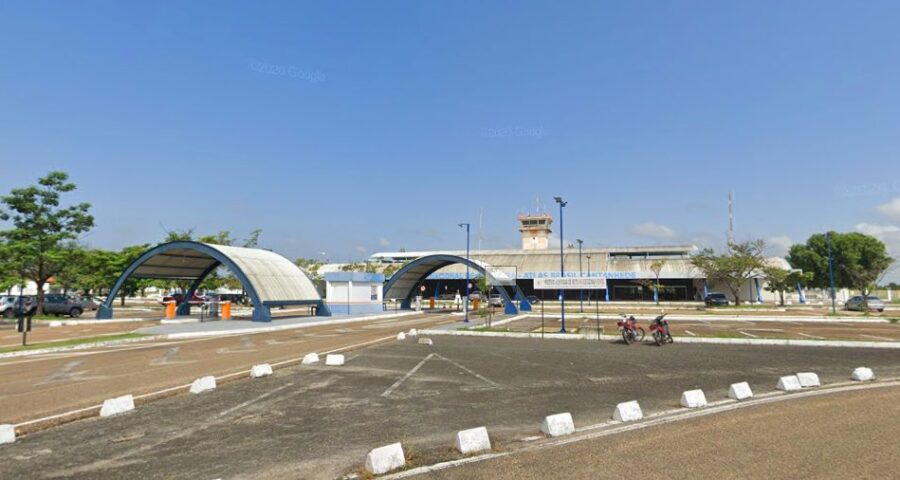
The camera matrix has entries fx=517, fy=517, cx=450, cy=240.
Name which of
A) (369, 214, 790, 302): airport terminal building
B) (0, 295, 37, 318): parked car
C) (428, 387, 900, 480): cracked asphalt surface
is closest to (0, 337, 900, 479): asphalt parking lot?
(428, 387, 900, 480): cracked asphalt surface

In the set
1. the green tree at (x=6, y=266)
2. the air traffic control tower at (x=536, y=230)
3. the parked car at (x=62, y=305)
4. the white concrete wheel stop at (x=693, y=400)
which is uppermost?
the air traffic control tower at (x=536, y=230)

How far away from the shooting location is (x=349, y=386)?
11492mm

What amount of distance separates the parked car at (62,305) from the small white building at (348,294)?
1951cm

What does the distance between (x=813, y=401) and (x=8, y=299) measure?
51.6 m

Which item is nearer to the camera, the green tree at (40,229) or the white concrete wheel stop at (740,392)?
the white concrete wheel stop at (740,392)

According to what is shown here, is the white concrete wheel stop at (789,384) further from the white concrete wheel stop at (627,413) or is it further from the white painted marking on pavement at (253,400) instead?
the white painted marking on pavement at (253,400)

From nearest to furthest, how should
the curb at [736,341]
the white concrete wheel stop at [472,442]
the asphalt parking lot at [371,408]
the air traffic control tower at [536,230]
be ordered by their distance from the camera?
the asphalt parking lot at [371,408]
the white concrete wheel stop at [472,442]
the curb at [736,341]
the air traffic control tower at [536,230]

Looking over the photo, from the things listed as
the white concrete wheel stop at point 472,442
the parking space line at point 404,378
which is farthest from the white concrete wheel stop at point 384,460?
the parking space line at point 404,378

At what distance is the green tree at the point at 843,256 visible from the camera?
76.6m

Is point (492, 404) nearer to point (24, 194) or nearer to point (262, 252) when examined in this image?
point (262, 252)

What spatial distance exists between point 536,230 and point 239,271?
325 feet

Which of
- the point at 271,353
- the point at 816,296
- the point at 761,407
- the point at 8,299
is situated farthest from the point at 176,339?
the point at 816,296

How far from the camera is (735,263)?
170ft

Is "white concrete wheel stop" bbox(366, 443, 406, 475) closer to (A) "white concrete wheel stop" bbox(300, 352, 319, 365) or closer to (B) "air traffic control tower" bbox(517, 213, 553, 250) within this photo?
(A) "white concrete wheel stop" bbox(300, 352, 319, 365)
